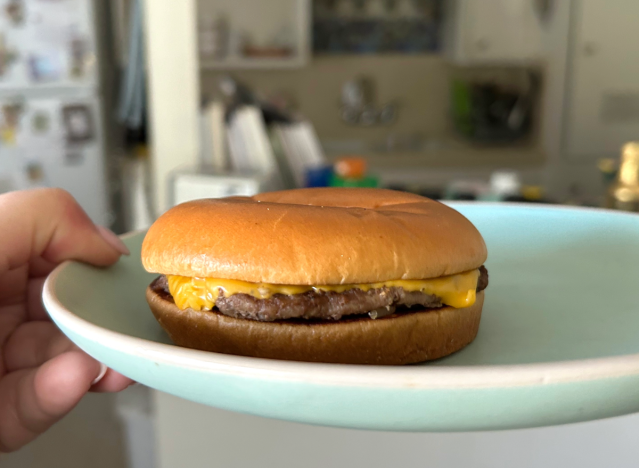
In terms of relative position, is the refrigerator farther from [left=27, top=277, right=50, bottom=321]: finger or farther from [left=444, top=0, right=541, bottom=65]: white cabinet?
[left=444, top=0, right=541, bottom=65]: white cabinet

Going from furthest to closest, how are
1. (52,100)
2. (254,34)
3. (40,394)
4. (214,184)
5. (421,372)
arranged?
(254,34), (52,100), (214,184), (40,394), (421,372)

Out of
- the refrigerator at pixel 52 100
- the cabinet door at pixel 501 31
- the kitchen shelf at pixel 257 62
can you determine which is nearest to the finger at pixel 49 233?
the refrigerator at pixel 52 100

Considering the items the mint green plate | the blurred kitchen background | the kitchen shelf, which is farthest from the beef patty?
the kitchen shelf

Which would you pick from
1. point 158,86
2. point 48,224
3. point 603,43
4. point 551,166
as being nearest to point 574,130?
point 551,166

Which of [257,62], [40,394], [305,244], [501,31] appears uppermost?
[501,31]

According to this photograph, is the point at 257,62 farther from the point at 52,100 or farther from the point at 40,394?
the point at 40,394

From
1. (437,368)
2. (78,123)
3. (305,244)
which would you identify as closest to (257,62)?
(78,123)

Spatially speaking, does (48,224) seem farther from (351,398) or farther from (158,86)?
(158,86)

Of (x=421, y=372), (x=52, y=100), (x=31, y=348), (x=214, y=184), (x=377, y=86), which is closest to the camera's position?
(x=421, y=372)
